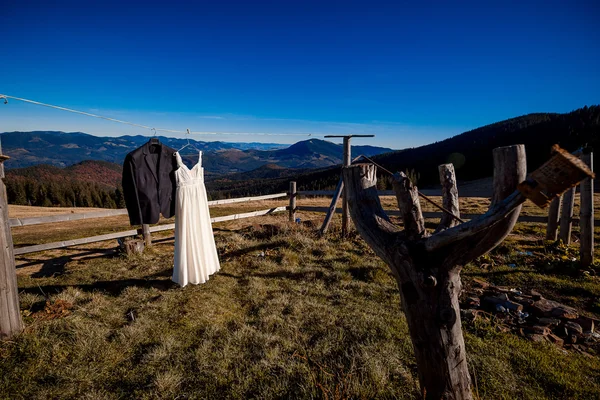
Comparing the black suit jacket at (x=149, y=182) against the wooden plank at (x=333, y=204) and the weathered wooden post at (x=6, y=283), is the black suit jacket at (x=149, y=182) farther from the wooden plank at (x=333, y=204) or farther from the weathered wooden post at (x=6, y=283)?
the wooden plank at (x=333, y=204)

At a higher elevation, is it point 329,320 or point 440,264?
point 440,264

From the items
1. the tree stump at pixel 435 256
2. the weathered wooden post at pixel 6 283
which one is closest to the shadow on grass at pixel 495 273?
the tree stump at pixel 435 256

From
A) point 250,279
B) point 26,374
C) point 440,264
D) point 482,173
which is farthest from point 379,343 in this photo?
point 482,173

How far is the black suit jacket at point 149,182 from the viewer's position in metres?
4.94

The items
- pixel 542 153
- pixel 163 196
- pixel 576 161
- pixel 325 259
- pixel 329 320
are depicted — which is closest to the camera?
pixel 576 161

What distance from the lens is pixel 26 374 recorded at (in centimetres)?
292

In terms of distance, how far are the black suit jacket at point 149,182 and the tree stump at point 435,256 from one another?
439 centimetres

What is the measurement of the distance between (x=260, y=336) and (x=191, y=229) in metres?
2.48

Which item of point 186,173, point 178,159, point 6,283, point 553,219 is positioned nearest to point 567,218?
point 553,219

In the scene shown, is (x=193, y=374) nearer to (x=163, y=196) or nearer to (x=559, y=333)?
(x=163, y=196)

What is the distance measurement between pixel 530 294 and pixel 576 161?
463 cm

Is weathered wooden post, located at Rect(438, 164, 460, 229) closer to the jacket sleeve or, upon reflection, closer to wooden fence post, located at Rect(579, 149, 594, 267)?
the jacket sleeve

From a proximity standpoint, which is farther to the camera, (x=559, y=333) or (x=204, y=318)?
(x=204, y=318)

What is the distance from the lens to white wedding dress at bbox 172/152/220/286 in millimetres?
4922
